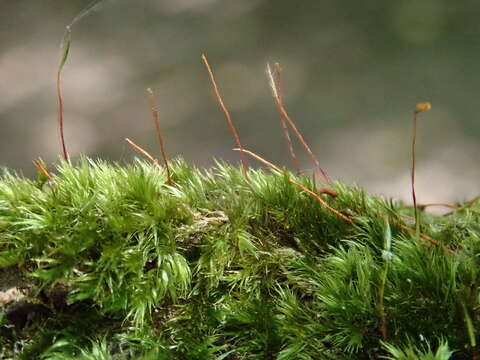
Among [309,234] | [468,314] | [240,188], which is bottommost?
[468,314]

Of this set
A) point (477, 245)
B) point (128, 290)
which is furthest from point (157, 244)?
point (477, 245)

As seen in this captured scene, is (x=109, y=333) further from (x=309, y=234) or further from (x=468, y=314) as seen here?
(x=468, y=314)

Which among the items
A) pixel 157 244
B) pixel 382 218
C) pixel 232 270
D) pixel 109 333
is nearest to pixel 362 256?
pixel 382 218

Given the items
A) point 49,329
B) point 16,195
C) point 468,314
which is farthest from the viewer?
point 16,195

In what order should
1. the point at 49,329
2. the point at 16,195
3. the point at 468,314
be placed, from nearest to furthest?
the point at 468,314 < the point at 49,329 < the point at 16,195

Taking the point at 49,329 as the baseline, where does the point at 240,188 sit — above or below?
above

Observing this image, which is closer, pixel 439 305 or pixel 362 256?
pixel 439 305

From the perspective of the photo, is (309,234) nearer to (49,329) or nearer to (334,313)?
(334,313)
